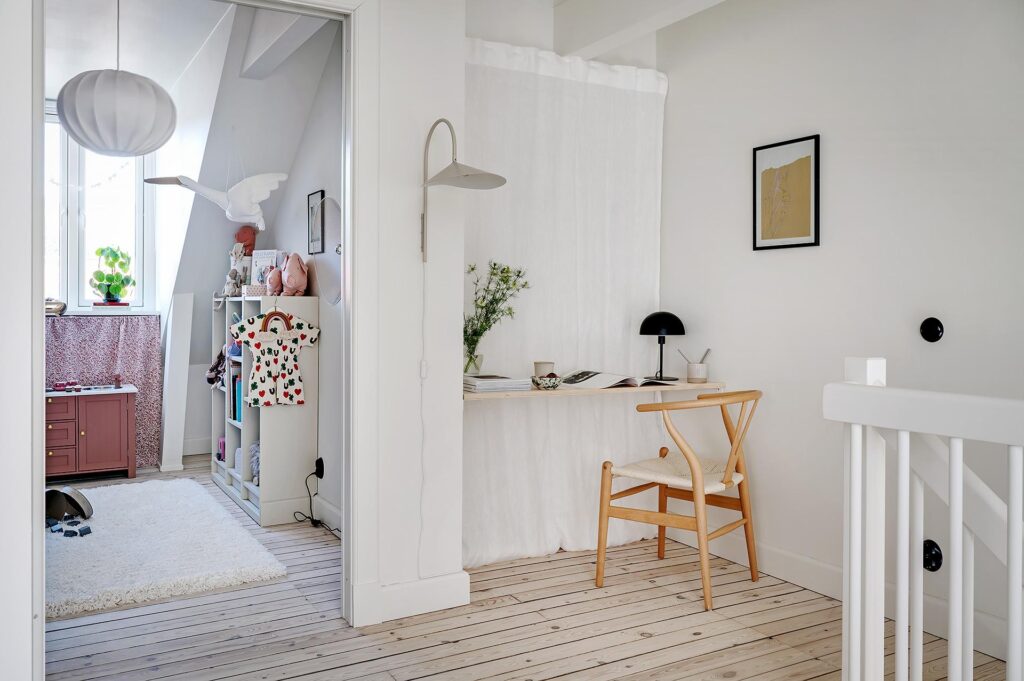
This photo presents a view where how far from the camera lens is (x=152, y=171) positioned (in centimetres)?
537

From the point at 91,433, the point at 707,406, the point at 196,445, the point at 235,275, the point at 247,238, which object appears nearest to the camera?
the point at 707,406

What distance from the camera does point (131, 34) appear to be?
4.04 metres

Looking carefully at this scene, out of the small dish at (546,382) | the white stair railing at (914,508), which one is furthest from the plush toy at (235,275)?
the white stair railing at (914,508)

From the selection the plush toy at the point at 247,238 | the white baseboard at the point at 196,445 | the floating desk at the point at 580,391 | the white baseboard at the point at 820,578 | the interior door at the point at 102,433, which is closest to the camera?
the white baseboard at the point at 820,578

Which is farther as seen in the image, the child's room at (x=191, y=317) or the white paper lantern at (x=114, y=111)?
the white paper lantern at (x=114, y=111)

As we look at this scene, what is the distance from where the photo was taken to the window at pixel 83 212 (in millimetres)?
5238

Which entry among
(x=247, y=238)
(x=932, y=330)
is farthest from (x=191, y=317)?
(x=932, y=330)

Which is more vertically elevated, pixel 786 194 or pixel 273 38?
pixel 273 38

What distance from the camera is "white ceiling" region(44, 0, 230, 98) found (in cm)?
374

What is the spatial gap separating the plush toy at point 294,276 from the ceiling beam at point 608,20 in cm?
178

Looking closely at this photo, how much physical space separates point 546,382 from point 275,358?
1.62 metres

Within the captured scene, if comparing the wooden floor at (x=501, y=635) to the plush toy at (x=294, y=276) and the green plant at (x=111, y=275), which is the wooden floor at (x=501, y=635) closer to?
the plush toy at (x=294, y=276)

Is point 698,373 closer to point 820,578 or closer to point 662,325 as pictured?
point 662,325

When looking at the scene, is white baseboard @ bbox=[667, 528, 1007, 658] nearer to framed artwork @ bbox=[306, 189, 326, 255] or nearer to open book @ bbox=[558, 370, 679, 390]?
open book @ bbox=[558, 370, 679, 390]
